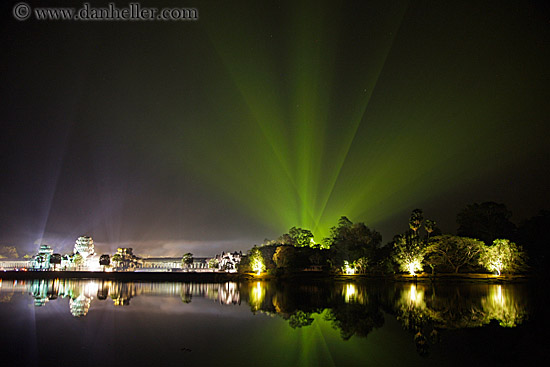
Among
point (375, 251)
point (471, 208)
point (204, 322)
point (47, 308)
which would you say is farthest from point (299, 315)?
point (471, 208)

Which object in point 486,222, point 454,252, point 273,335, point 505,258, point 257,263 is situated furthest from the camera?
point 486,222

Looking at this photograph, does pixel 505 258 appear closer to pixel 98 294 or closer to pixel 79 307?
pixel 98 294

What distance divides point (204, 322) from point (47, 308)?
1410 cm

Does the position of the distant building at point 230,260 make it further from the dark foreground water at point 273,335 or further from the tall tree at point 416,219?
the dark foreground water at point 273,335

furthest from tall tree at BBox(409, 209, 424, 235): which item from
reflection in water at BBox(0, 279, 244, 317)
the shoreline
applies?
reflection in water at BBox(0, 279, 244, 317)

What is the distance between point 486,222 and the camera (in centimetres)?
8281

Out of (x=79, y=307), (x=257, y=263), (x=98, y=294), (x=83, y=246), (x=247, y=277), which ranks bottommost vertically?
(x=79, y=307)

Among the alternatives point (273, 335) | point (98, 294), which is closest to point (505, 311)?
point (273, 335)

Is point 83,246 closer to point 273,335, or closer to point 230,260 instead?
point 230,260

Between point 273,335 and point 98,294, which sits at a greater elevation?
point 98,294

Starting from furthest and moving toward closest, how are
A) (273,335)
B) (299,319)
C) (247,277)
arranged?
(247,277), (299,319), (273,335)

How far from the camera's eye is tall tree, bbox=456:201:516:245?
264ft

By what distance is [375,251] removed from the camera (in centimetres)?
7906

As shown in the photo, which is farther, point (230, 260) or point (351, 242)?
point (230, 260)
